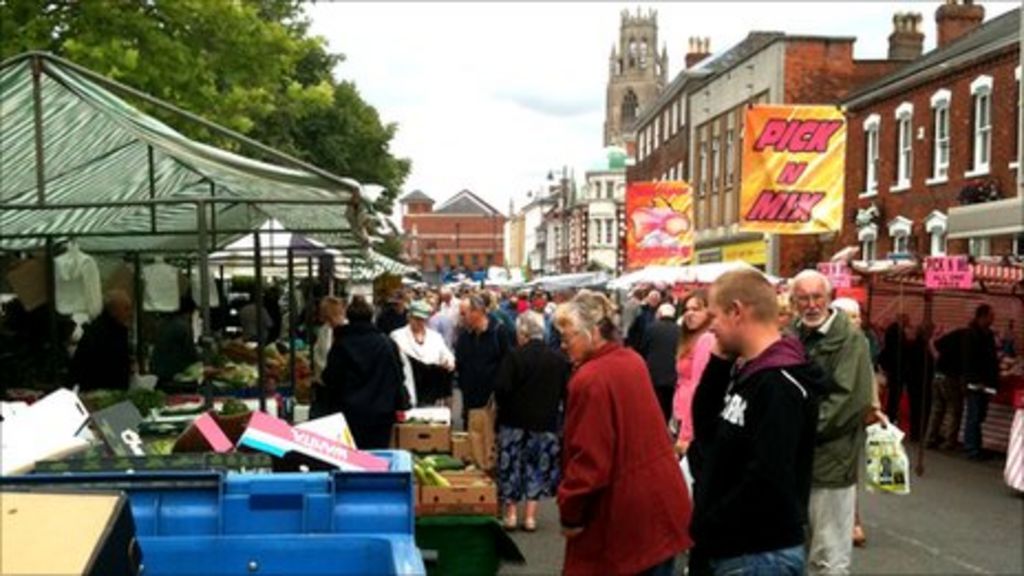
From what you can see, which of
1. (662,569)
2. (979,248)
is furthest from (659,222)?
(662,569)

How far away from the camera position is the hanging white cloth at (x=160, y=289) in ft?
44.9

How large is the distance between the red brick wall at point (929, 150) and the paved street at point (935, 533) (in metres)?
10.0

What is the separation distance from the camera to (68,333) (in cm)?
1188

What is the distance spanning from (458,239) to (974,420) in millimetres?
145261

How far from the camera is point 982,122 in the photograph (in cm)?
2553

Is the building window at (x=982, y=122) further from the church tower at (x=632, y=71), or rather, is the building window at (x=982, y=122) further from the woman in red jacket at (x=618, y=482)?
the church tower at (x=632, y=71)

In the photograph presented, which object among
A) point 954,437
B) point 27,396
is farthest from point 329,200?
point 954,437

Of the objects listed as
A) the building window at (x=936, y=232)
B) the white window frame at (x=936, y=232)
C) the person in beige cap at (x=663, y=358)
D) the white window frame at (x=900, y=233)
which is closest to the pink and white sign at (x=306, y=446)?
the person in beige cap at (x=663, y=358)

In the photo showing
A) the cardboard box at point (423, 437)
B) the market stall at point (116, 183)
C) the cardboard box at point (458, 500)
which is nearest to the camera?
the market stall at point (116, 183)

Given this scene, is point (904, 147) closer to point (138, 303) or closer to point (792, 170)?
point (792, 170)

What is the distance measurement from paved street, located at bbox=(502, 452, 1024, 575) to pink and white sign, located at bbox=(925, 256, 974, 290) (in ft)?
7.35

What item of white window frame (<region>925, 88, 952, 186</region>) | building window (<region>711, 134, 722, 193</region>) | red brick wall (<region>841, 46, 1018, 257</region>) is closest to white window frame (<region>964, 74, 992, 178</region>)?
red brick wall (<region>841, 46, 1018, 257</region>)

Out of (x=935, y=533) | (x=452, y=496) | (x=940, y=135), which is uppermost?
(x=940, y=135)

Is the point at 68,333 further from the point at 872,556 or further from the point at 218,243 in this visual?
the point at 872,556
